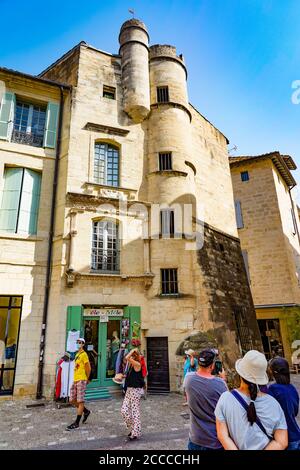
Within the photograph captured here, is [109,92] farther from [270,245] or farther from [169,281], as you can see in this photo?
[270,245]

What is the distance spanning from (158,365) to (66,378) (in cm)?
307

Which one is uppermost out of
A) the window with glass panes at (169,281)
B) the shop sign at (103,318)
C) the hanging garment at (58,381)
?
the window with glass panes at (169,281)

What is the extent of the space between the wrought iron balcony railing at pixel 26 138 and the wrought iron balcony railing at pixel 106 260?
4771 millimetres

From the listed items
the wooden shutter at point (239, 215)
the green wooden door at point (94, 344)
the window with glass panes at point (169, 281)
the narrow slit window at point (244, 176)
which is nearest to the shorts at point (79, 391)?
the green wooden door at point (94, 344)

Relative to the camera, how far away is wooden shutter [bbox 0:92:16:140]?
10539 mm

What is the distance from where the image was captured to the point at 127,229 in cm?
1094

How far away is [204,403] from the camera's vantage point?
282 cm

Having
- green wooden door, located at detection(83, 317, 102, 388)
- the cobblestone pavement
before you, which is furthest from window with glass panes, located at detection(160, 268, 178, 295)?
the cobblestone pavement

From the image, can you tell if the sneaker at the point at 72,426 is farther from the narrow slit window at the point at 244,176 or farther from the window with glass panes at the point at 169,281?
the narrow slit window at the point at 244,176

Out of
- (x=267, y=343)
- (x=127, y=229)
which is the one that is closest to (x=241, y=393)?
(x=127, y=229)

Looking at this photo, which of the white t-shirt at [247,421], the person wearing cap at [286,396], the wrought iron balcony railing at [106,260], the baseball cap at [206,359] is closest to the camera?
the white t-shirt at [247,421]

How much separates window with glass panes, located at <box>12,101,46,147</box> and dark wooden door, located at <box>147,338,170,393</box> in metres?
8.57

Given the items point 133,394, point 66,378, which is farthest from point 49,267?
point 133,394

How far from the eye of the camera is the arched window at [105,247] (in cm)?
1035
